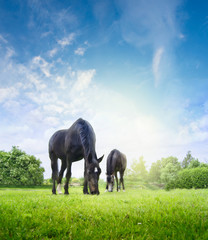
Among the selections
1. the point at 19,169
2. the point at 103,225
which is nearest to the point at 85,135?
the point at 103,225

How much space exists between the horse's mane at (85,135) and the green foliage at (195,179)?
42.0 feet

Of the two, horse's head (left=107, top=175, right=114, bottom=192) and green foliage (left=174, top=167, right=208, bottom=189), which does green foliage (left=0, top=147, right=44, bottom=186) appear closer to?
horse's head (left=107, top=175, right=114, bottom=192)

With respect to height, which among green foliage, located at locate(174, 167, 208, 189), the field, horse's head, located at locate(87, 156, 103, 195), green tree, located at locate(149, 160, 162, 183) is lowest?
green tree, located at locate(149, 160, 162, 183)

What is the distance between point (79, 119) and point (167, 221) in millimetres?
7177

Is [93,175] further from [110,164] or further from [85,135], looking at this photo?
[110,164]

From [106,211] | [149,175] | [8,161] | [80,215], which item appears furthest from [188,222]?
[149,175]

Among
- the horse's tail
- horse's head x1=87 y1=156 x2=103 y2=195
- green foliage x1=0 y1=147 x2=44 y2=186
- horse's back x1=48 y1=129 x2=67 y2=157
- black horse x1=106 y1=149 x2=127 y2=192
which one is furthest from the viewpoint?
green foliage x1=0 y1=147 x2=44 y2=186

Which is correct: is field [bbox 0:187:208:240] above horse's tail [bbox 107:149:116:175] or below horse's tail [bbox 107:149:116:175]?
below

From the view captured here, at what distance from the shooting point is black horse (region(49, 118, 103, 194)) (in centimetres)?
729

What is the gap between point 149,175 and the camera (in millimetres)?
52500

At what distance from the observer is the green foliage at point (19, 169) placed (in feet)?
91.4

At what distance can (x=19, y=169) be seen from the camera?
28.5 meters

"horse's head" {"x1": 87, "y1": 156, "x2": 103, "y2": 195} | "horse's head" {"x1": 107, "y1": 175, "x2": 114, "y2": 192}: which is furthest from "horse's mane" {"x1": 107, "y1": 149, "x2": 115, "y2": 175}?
"horse's head" {"x1": 87, "y1": 156, "x2": 103, "y2": 195}

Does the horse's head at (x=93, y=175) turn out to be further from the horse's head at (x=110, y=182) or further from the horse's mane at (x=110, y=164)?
the horse's mane at (x=110, y=164)
